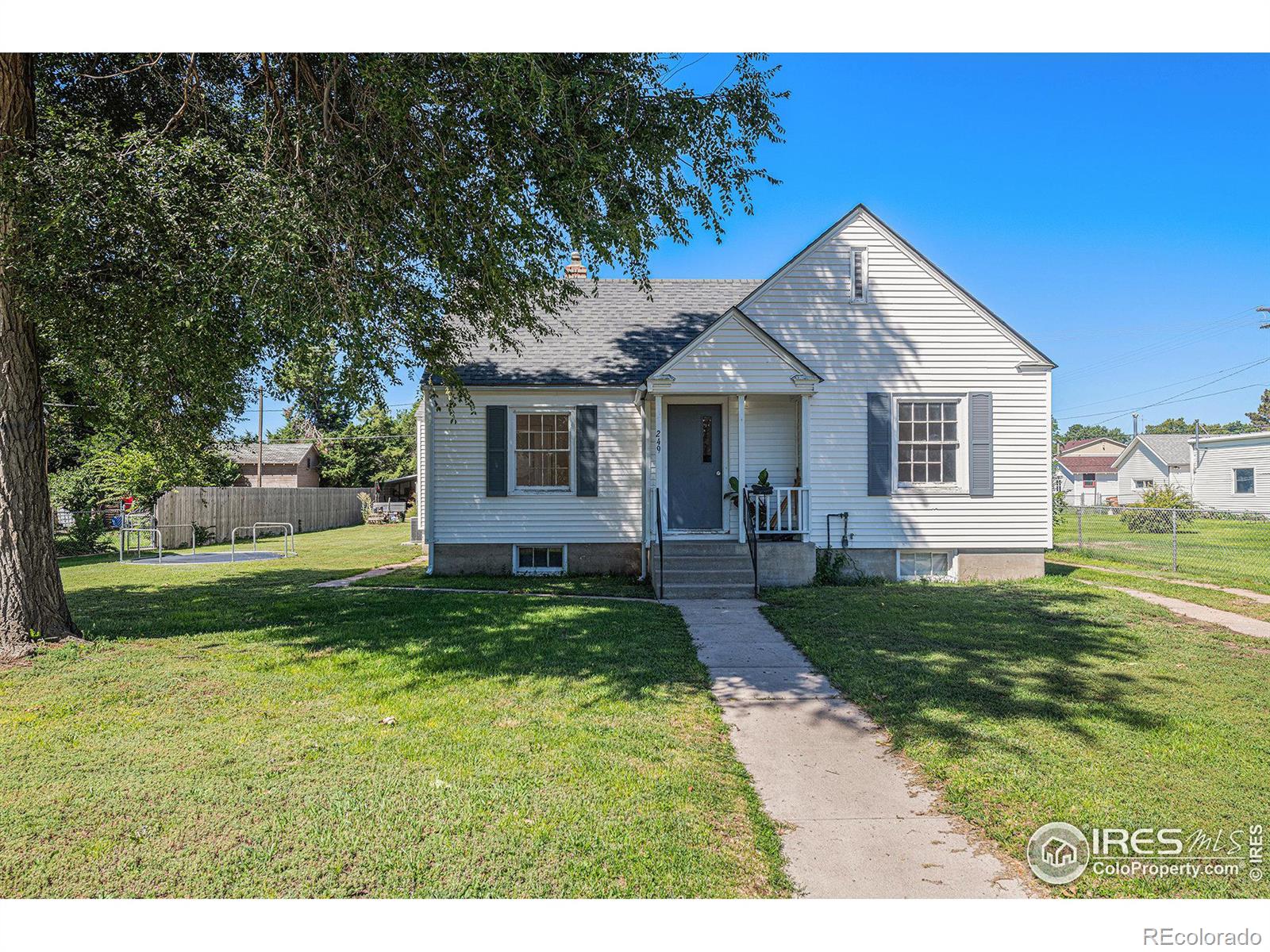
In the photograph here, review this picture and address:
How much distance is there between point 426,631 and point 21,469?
13.8 feet

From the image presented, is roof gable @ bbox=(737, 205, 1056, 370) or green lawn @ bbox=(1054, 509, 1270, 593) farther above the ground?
roof gable @ bbox=(737, 205, 1056, 370)

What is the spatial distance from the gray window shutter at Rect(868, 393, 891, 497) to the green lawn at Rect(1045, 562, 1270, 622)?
12.6ft

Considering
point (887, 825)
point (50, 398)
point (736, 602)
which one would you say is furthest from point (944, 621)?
point (50, 398)

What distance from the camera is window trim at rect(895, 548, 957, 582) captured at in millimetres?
12141

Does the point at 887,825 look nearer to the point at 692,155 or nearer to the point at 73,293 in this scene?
the point at 692,155

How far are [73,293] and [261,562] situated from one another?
34.7 ft

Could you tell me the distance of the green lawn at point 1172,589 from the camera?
9164mm

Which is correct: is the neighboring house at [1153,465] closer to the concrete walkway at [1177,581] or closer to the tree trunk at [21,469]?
the concrete walkway at [1177,581]

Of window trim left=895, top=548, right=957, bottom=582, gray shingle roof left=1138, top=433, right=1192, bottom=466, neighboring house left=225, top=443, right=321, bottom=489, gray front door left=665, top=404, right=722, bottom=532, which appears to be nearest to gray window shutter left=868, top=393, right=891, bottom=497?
window trim left=895, top=548, right=957, bottom=582

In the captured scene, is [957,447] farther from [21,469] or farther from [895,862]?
[21,469]

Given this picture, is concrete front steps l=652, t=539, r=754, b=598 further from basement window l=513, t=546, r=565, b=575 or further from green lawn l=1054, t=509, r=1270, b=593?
green lawn l=1054, t=509, r=1270, b=593

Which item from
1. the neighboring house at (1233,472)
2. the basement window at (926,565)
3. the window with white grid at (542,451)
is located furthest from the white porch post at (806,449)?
the neighboring house at (1233,472)

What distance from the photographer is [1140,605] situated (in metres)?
9.23

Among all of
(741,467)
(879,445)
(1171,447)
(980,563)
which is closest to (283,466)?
(741,467)
